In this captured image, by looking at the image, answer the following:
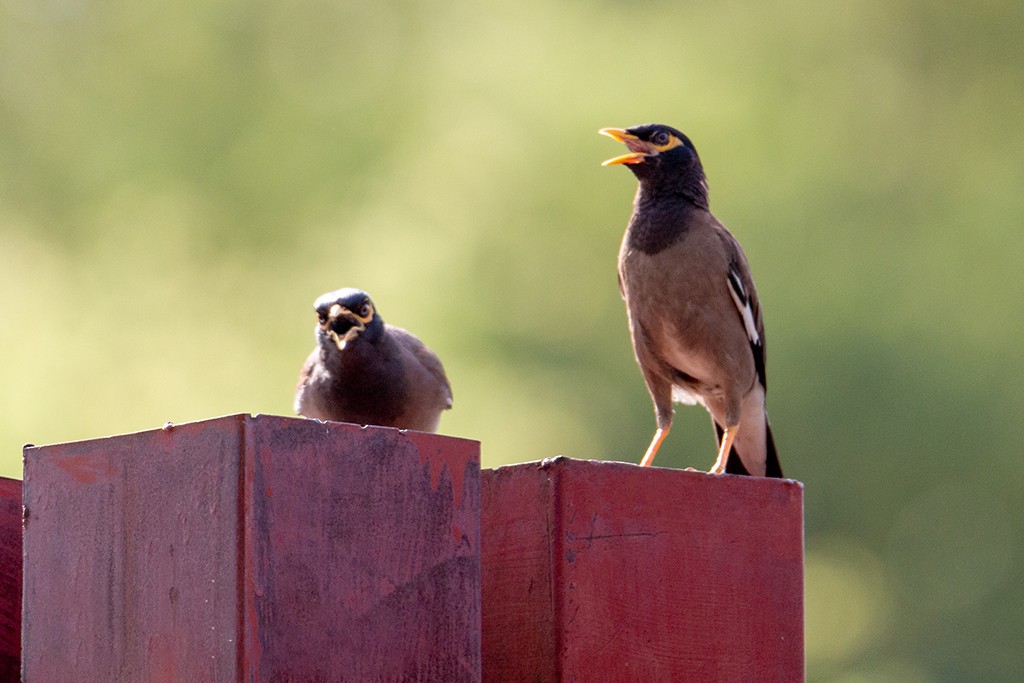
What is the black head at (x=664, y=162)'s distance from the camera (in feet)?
16.4

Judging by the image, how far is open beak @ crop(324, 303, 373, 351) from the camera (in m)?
4.83

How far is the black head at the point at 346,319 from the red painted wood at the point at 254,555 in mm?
2816

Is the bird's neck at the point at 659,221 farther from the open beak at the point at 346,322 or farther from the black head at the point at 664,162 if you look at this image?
the open beak at the point at 346,322

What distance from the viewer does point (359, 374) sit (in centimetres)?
488

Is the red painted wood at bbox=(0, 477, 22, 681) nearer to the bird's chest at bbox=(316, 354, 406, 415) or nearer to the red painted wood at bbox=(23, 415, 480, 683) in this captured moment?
the red painted wood at bbox=(23, 415, 480, 683)

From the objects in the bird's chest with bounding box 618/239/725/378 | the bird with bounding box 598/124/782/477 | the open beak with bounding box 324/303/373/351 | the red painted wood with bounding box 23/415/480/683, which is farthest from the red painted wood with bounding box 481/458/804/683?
the open beak with bounding box 324/303/373/351

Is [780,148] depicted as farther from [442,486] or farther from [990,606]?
[442,486]

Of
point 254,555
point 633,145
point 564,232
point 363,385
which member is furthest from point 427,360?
point 564,232

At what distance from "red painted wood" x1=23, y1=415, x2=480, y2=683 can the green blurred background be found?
8074mm

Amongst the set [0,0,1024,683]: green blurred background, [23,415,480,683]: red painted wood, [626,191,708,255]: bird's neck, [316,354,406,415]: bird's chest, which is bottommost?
[23,415,480,683]: red painted wood

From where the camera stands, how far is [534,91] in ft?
39.5

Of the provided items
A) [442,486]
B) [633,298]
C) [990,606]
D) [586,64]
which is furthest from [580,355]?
[442,486]

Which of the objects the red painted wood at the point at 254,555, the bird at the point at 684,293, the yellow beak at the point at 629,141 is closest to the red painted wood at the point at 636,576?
the red painted wood at the point at 254,555

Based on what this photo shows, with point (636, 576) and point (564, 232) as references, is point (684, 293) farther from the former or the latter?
point (564, 232)
